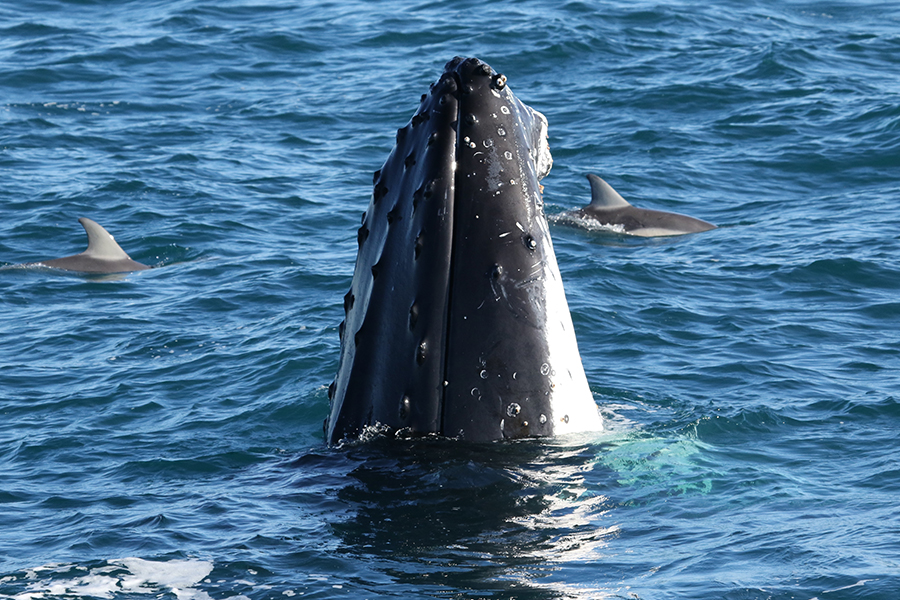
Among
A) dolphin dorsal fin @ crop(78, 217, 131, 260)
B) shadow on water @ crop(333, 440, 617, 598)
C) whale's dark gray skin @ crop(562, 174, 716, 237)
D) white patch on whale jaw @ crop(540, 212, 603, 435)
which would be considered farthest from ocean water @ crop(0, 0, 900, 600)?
dolphin dorsal fin @ crop(78, 217, 131, 260)

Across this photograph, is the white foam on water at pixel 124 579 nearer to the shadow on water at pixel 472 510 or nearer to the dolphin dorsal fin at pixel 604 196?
the shadow on water at pixel 472 510

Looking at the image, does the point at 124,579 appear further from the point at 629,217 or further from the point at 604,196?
the point at 604,196

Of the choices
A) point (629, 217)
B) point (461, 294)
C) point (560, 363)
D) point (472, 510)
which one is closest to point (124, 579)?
point (472, 510)

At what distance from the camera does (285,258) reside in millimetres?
19281

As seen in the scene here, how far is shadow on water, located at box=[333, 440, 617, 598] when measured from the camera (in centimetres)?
713

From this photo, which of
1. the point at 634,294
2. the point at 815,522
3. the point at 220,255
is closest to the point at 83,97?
the point at 220,255

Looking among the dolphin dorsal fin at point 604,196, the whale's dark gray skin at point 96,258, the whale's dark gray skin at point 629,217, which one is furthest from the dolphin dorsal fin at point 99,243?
the dolphin dorsal fin at point 604,196

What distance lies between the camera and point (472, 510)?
25.4 feet

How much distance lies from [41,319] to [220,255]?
359 cm

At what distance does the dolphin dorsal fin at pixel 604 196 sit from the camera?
67.4 feet

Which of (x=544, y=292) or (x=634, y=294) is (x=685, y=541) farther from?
(x=634, y=294)

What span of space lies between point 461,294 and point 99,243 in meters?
12.7

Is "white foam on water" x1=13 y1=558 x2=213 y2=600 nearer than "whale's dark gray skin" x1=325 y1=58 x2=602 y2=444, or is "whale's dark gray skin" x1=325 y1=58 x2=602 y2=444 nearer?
"white foam on water" x1=13 y1=558 x2=213 y2=600

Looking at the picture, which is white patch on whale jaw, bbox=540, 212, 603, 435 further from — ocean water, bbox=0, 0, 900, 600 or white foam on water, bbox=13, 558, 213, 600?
white foam on water, bbox=13, 558, 213, 600
